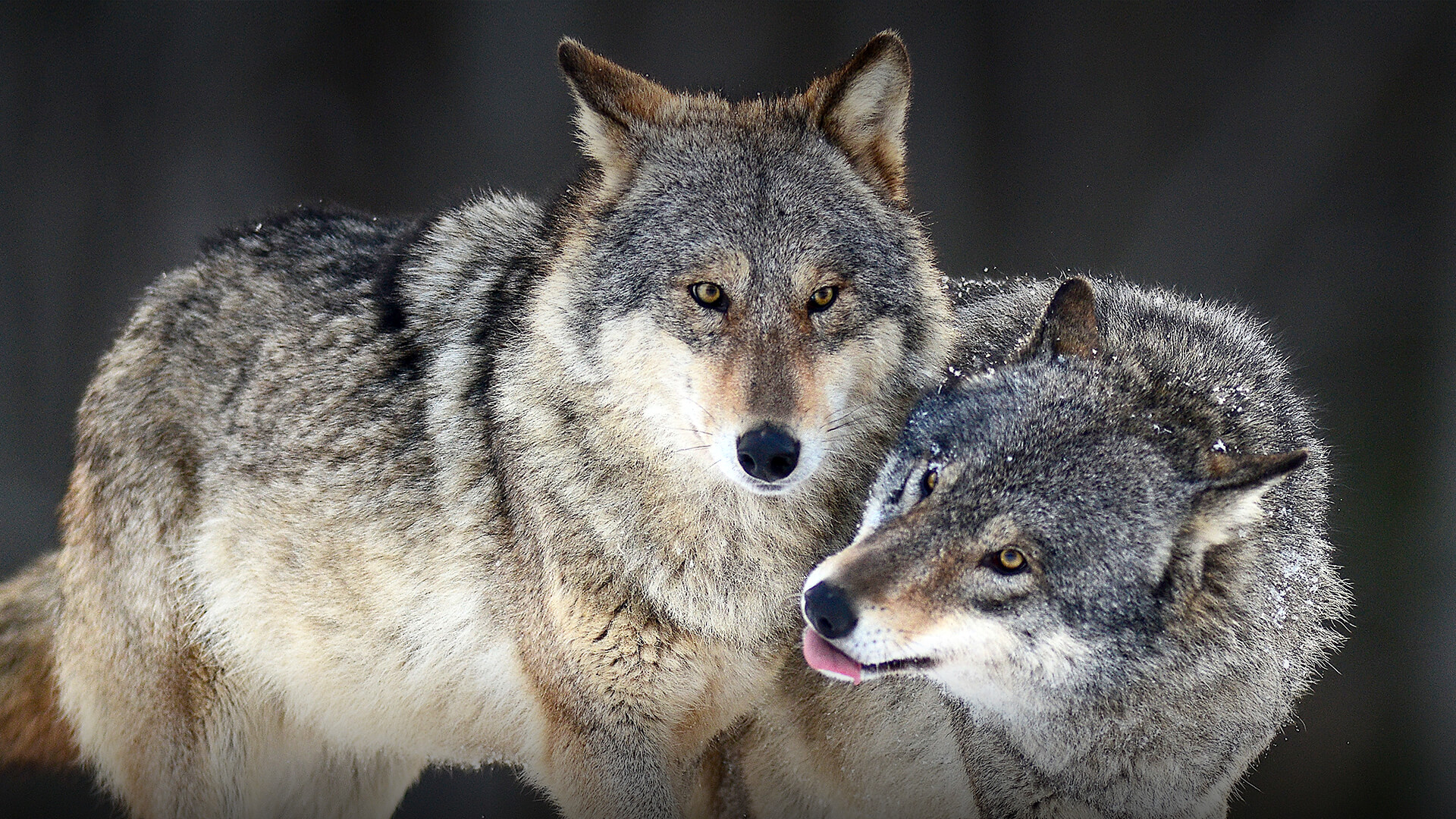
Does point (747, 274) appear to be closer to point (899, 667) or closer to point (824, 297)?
point (824, 297)

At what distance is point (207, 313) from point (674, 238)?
1700 mm

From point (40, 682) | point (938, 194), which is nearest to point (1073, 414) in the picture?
point (938, 194)

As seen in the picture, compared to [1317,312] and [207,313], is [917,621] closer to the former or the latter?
[207,313]

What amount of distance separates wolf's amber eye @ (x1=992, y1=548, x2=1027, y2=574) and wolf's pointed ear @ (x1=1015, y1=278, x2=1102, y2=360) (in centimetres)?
60

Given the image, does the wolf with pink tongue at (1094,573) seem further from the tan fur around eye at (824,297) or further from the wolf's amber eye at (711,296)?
the wolf's amber eye at (711,296)

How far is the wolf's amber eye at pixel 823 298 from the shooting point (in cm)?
207

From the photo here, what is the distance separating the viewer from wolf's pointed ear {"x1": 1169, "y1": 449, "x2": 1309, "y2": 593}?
1.91m

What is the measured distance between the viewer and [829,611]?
1.83 m

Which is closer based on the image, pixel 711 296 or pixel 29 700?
pixel 711 296

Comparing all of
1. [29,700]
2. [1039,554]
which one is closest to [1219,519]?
[1039,554]

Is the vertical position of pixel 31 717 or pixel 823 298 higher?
pixel 823 298

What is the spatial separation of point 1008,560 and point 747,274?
807 millimetres

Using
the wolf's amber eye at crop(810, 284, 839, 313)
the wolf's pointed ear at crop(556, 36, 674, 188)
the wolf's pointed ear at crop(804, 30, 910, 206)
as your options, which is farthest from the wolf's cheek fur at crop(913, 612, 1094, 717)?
the wolf's pointed ear at crop(556, 36, 674, 188)

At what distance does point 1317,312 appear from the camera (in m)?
4.16
